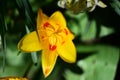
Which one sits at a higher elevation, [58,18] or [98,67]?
[58,18]

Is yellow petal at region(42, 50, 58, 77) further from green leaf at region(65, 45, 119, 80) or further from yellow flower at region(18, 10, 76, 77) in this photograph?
green leaf at region(65, 45, 119, 80)

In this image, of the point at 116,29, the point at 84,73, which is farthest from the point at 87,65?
the point at 116,29

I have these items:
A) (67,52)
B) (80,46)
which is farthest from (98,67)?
(67,52)

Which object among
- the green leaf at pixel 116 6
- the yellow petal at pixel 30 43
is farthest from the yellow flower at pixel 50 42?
the green leaf at pixel 116 6

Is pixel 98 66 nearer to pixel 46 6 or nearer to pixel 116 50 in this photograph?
pixel 116 50

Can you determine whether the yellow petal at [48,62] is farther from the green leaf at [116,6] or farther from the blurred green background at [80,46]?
the green leaf at [116,6]

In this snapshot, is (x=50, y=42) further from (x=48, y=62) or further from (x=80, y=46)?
(x=80, y=46)
